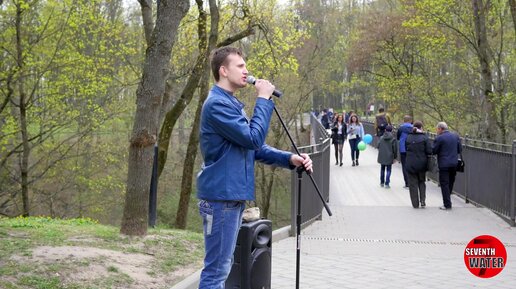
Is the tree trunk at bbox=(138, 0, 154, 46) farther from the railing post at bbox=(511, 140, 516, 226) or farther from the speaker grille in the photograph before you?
the speaker grille

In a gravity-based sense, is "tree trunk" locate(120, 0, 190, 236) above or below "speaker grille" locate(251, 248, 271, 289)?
above

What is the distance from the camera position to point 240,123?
4.07 metres

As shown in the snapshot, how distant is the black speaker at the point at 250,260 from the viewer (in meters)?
4.70

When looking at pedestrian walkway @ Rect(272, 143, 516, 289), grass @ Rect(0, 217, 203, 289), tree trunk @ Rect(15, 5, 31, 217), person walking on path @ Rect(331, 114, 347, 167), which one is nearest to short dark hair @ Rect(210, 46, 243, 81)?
grass @ Rect(0, 217, 203, 289)

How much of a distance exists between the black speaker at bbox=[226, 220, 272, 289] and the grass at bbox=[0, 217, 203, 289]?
1428mm

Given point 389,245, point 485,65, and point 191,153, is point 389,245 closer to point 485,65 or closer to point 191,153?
point 191,153

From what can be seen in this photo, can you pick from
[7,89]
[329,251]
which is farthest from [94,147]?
[329,251]

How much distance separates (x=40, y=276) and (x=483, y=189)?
10077 millimetres

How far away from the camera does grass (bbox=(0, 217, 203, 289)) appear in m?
5.57

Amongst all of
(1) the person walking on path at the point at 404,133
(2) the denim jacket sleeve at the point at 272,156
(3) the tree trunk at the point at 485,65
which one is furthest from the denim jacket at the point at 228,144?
(3) the tree trunk at the point at 485,65

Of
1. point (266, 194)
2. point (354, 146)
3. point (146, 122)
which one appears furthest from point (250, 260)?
point (266, 194)

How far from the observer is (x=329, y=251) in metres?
8.55

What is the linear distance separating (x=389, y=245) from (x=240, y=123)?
568 cm

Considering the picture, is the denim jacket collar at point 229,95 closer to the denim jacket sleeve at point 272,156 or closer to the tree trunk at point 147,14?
the denim jacket sleeve at point 272,156
